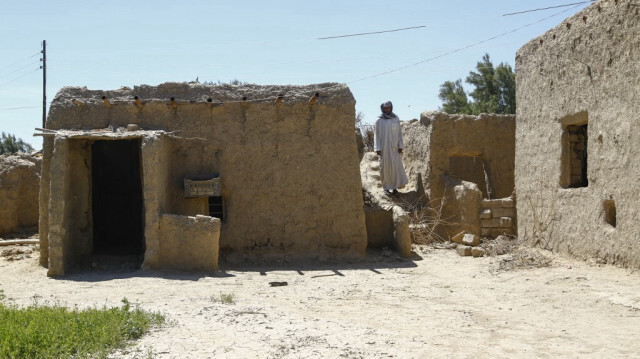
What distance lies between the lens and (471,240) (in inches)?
437

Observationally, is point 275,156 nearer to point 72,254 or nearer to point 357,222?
point 357,222

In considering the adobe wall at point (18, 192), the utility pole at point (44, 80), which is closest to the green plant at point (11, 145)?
the utility pole at point (44, 80)

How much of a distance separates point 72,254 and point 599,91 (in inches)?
300

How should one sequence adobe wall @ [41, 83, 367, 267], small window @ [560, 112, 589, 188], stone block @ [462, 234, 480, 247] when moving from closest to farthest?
1. small window @ [560, 112, 589, 188]
2. adobe wall @ [41, 83, 367, 267]
3. stone block @ [462, 234, 480, 247]

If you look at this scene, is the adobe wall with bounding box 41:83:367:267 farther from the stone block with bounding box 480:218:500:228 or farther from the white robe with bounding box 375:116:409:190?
the stone block with bounding box 480:218:500:228

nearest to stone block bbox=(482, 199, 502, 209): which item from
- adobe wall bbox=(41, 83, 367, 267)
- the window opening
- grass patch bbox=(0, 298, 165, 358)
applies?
the window opening

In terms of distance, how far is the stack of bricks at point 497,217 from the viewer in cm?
1140

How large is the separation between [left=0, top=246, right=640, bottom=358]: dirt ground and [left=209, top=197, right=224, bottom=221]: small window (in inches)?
51.5

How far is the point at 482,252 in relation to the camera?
10.5 m

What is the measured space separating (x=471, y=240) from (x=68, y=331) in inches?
297

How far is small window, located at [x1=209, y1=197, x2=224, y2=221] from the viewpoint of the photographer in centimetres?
1048

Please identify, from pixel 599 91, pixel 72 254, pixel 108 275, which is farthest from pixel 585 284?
pixel 72 254

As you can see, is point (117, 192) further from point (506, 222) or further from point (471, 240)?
point (506, 222)

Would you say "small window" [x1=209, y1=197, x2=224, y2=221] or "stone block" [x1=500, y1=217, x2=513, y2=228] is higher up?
"small window" [x1=209, y1=197, x2=224, y2=221]
